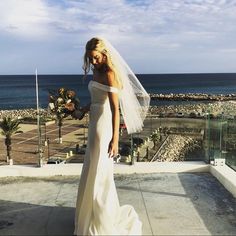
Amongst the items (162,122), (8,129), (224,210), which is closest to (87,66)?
(224,210)

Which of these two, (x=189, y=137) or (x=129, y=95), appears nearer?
(x=129, y=95)

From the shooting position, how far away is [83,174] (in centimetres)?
Answer: 403

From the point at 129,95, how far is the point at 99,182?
1.01m

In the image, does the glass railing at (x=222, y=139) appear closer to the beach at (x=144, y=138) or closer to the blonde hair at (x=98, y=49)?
the blonde hair at (x=98, y=49)

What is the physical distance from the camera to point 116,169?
6.67 metres

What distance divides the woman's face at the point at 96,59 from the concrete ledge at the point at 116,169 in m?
3.11

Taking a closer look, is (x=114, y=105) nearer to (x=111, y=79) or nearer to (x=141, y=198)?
(x=111, y=79)

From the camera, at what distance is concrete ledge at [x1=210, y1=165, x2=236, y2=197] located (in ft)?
18.7

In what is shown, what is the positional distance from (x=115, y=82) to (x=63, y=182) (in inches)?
114

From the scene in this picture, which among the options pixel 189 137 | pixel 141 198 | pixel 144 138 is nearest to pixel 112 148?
pixel 141 198

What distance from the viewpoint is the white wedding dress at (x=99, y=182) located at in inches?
151

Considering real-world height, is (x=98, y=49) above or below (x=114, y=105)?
above

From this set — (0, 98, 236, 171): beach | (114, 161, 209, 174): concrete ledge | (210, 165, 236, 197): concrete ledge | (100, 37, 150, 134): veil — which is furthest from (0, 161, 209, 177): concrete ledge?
(0, 98, 236, 171): beach

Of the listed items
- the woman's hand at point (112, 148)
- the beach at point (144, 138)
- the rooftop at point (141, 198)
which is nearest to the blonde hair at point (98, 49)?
the woman's hand at point (112, 148)
